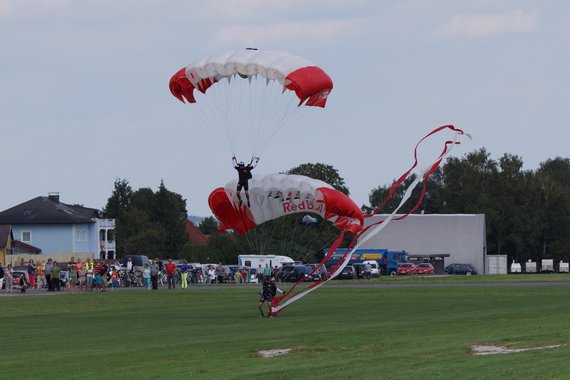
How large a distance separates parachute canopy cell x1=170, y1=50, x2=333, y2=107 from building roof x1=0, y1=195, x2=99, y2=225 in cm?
8226

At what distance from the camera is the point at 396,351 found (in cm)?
1788

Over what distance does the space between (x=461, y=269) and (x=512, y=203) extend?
35840mm

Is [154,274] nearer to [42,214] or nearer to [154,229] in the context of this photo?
[42,214]

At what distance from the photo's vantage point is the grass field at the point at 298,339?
15781 millimetres

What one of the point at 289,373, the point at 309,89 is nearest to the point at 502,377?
the point at 289,373

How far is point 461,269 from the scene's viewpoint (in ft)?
281

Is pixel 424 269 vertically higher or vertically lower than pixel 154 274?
lower

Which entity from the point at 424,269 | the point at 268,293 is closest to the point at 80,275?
the point at 268,293

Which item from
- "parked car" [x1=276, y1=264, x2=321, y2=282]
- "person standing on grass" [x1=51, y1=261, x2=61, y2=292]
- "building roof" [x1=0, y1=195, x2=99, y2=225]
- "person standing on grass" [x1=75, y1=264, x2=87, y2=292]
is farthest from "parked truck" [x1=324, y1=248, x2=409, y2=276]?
"person standing on grass" [x1=75, y1=264, x2=87, y2=292]

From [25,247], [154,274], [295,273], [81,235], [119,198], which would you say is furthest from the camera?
[119,198]

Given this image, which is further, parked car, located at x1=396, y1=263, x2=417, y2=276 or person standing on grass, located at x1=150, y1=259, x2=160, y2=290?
parked car, located at x1=396, y1=263, x2=417, y2=276

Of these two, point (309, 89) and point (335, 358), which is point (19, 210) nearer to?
point (309, 89)

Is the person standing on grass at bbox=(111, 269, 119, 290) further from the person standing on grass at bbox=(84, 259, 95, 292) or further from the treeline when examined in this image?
the treeline

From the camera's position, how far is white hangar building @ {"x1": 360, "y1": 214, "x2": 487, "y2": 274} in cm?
9231
